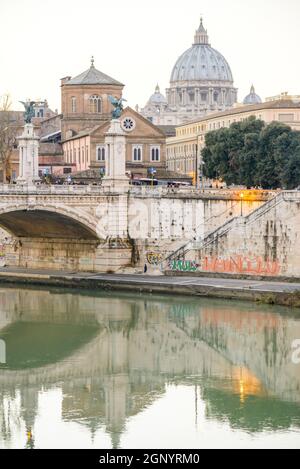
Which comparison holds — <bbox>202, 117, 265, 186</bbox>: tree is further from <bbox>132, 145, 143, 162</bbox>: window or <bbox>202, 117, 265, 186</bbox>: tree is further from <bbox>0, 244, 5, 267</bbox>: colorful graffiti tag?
<bbox>0, 244, 5, 267</bbox>: colorful graffiti tag

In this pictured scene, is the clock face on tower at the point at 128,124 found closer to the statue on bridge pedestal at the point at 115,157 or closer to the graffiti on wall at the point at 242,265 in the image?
the statue on bridge pedestal at the point at 115,157

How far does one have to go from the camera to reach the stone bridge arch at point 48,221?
4135 cm

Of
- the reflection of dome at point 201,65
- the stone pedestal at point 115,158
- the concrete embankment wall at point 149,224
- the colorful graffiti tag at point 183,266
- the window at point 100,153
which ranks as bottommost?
the colorful graffiti tag at point 183,266

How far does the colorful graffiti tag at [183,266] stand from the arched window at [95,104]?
19.2 m

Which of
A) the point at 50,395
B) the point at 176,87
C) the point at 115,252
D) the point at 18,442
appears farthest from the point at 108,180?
the point at 176,87

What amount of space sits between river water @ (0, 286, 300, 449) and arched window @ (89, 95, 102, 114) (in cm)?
2145

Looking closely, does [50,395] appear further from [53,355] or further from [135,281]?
[135,281]

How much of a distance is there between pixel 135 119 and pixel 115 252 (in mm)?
15853

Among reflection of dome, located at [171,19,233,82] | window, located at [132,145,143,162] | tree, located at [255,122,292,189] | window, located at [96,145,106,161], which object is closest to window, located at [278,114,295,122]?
window, located at [132,145,143,162]

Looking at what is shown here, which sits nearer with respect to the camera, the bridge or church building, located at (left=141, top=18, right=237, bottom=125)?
the bridge

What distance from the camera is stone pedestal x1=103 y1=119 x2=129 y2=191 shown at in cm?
4312

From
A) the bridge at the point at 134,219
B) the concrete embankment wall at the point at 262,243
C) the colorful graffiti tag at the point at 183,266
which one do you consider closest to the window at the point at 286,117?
the bridge at the point at 134,219

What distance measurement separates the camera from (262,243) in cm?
4078

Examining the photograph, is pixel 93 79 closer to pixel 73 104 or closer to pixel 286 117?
pixel 73 104
